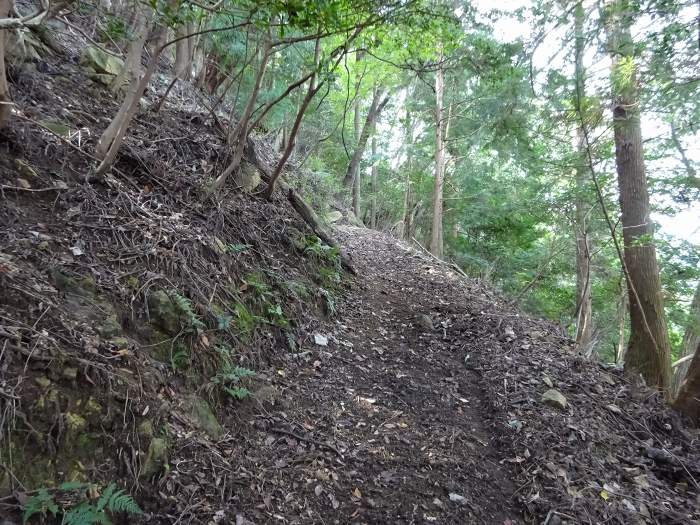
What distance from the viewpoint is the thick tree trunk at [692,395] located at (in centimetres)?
443

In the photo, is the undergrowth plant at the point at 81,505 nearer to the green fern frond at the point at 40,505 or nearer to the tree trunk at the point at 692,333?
the green fern frond at the point at 40,505

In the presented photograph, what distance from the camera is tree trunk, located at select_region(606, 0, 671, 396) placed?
520cm

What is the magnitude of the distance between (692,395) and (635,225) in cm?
261

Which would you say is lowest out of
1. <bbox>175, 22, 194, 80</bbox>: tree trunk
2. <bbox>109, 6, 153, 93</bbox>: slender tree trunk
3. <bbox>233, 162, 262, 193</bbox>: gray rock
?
<bbox>233, 162, 262, 193</bbox>: gray rock

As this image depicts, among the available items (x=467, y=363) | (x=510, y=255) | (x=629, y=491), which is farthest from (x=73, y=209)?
(x=510, y=255)

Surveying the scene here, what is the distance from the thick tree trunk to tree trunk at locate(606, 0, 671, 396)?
2.30ft

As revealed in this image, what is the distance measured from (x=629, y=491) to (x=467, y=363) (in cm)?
206

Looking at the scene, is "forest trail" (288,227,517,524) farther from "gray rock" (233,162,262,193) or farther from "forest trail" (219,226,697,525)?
"gray rock" (233,162,262,193)

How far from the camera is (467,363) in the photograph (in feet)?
16.8

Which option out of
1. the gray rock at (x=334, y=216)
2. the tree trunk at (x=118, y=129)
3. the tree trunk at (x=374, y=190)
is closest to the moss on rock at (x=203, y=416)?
the tree trunk at (x=118, y=129)

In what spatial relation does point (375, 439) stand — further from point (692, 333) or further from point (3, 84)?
point (692, 333)

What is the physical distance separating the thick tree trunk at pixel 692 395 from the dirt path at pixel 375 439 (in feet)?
7.71

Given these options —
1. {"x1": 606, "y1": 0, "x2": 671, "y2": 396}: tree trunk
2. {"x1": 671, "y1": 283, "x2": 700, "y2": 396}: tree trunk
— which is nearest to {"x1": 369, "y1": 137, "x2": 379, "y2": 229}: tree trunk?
{"x1": 671, "y1": 283, "x2": 700, "y2": 396}: tree trunk

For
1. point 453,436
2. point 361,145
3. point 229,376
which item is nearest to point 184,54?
point 229,376
